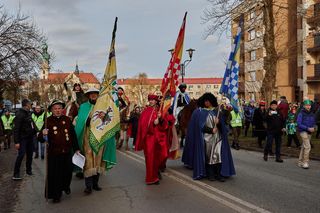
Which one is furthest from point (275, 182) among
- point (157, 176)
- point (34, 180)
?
point (34, 180)

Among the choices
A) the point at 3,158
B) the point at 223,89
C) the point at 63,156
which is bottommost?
the point at 3,158

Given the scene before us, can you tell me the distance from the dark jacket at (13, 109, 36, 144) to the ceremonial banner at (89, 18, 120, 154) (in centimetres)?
253

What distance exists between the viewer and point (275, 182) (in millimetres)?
7961

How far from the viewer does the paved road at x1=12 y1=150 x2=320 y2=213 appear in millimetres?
6123

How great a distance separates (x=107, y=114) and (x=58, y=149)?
117 cm

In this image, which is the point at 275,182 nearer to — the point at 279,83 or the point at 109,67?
the point at 109,67

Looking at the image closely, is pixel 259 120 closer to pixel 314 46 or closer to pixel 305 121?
pixel 305 121

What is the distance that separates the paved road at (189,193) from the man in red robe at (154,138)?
45cm

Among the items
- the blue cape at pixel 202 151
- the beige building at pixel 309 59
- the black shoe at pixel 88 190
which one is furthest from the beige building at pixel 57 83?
the beige building at pixel 309 59

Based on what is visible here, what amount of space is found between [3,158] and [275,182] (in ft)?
31.8

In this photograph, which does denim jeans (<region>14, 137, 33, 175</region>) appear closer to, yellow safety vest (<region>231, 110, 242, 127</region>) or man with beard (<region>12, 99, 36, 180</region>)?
man with beard (<region>12, 99, 36, 180</region>)

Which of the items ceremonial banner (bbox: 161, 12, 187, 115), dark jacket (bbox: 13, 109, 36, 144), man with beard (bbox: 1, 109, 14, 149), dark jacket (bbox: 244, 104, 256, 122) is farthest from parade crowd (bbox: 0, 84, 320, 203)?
dark jacket (bbox: 244, 104, 256, 122)

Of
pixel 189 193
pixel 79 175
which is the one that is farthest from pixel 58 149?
pixel 79 175

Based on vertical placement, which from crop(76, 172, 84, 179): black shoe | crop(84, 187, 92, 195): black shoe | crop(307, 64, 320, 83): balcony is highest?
crop(307, 64, 320, 83): balcony
